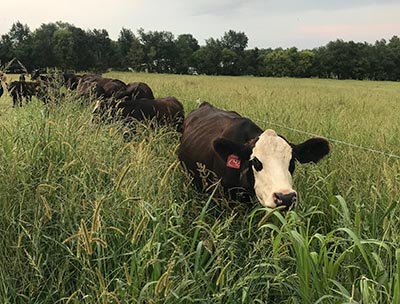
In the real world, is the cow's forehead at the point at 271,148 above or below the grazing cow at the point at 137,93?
below

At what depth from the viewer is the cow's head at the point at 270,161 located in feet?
10.5

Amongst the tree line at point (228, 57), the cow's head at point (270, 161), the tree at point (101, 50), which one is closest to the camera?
the cow's head at point (270, 161)

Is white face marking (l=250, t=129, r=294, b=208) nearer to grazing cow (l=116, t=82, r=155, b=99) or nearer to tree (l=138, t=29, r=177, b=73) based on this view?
grazing cow (l=116, t=82, r=155, b=99)

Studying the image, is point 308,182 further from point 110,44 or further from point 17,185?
point 110,44

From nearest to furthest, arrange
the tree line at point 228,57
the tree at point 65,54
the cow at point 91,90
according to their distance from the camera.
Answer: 1. the cow at point 91,90
2. the tree at point 65,54
3. the tree line at point 228,57

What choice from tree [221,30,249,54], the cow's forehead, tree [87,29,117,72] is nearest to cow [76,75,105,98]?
the cow's forehead

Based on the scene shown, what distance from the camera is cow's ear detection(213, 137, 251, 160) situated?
3735mm

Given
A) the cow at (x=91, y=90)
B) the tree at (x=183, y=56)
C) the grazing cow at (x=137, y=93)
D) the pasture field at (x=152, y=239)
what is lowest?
the pasture field at (x=152, y=239)

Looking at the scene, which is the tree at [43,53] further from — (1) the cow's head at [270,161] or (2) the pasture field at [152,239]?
(1) the cow's head at [270,161]

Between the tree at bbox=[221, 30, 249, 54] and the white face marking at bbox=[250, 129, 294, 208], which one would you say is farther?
the tree at bbox=[221, 30, 249, 54]

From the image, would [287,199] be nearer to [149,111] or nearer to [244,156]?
[244,156]

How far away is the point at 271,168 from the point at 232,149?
49cm

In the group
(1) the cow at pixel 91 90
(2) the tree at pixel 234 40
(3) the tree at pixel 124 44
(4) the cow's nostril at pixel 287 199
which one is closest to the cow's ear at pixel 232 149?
(4) the cow's nostril at pixel 287 199

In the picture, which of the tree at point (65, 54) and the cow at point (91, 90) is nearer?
the cow at point (91, 90)
